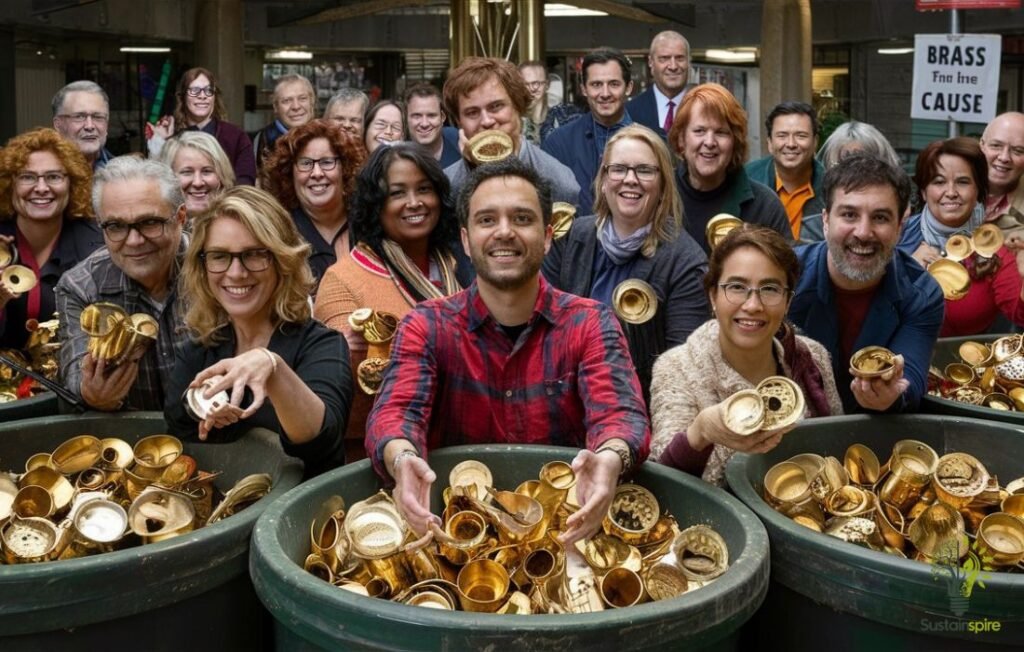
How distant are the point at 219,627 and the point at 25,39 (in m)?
11.5

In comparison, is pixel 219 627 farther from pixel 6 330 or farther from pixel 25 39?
pixel 25 39

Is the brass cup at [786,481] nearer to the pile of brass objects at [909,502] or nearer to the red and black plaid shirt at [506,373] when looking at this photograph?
the pile of brass objects at [909,502]

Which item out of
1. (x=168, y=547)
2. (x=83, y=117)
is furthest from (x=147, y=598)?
(x=83, y=117)

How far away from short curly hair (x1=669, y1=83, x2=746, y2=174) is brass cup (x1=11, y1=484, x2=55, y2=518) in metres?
2.70

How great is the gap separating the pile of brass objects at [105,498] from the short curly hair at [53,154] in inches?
57.1

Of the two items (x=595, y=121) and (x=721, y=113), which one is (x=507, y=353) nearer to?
(x=721, y=113)

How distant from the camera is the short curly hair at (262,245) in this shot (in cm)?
302

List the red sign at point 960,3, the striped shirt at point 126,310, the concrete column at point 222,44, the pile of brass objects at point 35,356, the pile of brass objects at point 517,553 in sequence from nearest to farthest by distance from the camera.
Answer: the pile of brass objects at point 517,553, the striped shirt at point 126,310, the pile of brass objects at point 35,356, the red sign at point 960,3, the concrete column at point 222,44

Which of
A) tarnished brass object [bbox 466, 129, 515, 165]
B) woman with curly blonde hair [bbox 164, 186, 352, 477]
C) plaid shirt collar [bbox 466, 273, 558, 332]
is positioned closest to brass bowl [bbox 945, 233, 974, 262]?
tarnished brass object [bbox 466, 129, 515, 165]

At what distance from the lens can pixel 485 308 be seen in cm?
294

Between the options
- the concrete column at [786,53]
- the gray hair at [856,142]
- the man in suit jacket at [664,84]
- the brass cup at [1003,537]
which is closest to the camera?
the brass cup at [1003,537]

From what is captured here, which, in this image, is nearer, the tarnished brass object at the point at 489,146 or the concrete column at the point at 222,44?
the tarnished brass object at the point at 489,146

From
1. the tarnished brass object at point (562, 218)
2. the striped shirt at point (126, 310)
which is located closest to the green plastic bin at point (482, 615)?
the striped shirt at point (126, 310)

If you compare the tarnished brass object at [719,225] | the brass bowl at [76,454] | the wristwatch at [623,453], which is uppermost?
the tarnished brass object at [719,225]
